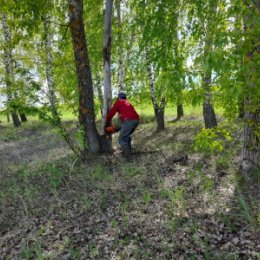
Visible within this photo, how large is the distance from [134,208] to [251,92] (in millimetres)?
2815

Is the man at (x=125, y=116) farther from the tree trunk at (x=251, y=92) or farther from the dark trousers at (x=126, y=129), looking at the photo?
the tree trunk at (x=251, y=92)

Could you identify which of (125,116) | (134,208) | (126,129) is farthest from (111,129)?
(134,208)

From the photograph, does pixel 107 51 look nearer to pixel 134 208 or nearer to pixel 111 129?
pixel 111 129

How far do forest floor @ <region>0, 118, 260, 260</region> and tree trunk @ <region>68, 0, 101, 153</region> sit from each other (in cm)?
67

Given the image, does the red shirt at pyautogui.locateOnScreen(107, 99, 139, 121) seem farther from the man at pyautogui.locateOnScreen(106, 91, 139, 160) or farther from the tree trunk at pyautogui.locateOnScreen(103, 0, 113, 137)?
the tree trunk at pyautogui.locateOnScreen(103, 0, 113, 137)

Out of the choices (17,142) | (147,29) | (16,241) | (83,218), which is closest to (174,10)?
(147,29)

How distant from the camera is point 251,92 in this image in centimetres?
330

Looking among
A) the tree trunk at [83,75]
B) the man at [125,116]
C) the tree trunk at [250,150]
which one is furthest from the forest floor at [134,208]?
the tree trunk at [83,75]

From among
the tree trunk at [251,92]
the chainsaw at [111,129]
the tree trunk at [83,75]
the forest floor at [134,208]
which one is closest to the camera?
the tree trunk at [251,92]

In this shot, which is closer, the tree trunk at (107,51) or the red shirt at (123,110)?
the tree trunk at (107,51)

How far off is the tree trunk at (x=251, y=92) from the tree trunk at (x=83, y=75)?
405 cm

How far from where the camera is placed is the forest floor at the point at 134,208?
3.87 metres

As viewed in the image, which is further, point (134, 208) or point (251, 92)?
point (134, 208)

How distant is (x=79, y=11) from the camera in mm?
7219
